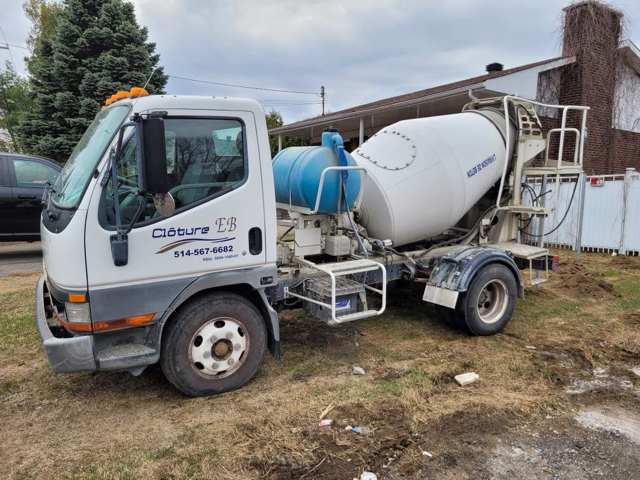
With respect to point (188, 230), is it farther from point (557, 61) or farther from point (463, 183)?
point (557, 61)

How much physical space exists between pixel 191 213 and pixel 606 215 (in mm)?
10663

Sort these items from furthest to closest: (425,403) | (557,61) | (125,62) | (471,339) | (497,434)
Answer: (125,62), (557,61), (471,339), (425,403), (497,434)

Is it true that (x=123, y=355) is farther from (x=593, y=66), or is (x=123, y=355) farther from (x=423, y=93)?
(x=593, y=66)

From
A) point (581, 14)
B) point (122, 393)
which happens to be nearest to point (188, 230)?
point (122, 393)

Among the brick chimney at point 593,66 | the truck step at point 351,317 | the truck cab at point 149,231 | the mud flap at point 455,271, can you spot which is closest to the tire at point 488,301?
the mud flap at point 455,271

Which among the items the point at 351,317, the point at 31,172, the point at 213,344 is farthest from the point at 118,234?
the point at 31,172

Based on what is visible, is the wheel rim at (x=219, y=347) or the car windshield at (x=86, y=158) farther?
the wheel rim at (x=219, y=347)

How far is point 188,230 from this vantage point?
3693mm

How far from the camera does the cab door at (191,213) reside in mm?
3422

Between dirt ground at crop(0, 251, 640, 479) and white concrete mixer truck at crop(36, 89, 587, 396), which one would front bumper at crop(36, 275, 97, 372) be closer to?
white concrete mixer truck at crop(36, 89, 587, 396)

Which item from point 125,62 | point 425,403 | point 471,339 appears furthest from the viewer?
point 125,62

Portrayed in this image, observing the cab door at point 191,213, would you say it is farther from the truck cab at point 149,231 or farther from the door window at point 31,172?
the door window at point 31,172

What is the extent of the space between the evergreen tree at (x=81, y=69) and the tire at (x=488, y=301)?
13.2 metres

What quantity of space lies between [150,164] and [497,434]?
3.20m
